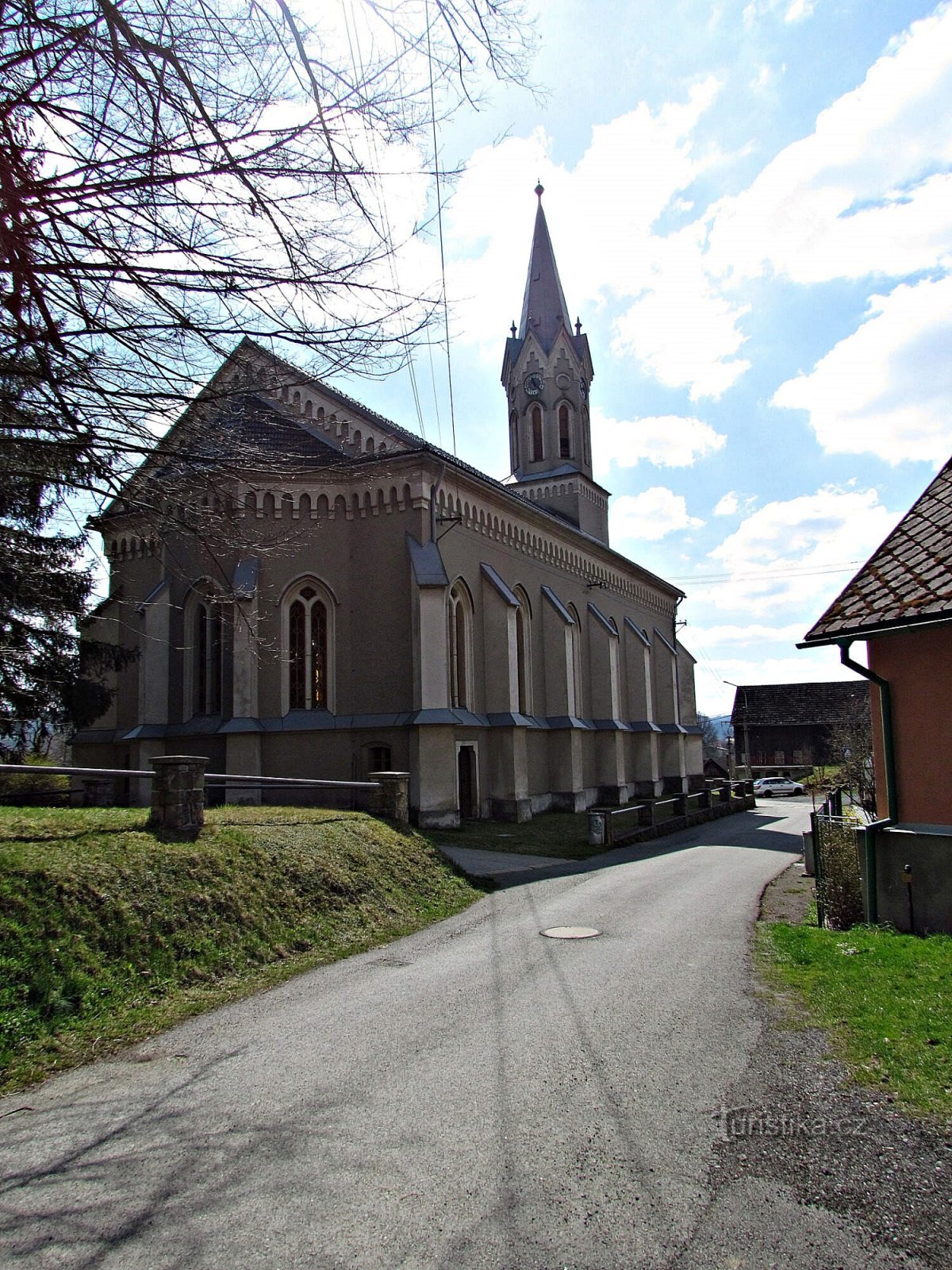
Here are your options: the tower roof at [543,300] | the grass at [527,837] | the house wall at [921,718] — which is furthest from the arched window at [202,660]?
the tower roof at [543,300]

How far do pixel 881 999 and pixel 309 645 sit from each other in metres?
17.8

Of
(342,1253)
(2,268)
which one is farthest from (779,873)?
(2,268)

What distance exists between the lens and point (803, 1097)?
5.36 metres

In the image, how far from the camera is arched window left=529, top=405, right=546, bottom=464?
125 feet

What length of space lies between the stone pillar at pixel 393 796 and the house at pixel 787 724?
168ft

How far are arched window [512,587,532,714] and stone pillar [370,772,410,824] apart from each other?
1097 centimetres

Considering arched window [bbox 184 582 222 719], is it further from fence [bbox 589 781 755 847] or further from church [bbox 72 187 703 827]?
fence [bbox 589 781 755 847]

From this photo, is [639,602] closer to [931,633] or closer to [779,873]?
[779,873]

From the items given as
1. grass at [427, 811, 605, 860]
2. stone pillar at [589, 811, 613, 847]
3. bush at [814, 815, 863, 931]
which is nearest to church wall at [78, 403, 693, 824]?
grass at [427, 811, 605, 860]

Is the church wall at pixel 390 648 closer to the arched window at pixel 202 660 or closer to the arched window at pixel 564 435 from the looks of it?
the arched window at pixel 202 660

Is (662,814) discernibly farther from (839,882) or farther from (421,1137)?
(421,1137)

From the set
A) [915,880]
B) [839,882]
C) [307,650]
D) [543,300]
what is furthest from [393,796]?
[543,300]

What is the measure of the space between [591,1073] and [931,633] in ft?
20.7

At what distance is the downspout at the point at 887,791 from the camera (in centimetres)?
981
